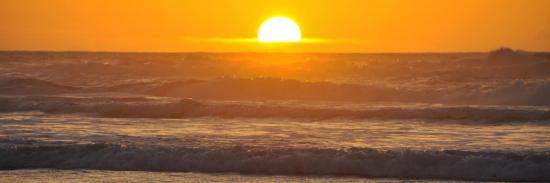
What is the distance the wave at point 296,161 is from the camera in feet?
44.2

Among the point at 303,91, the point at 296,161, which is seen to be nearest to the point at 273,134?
the point at 296,161

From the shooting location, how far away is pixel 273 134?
57.9 ft

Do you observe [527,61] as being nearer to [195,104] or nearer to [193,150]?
[195,104]

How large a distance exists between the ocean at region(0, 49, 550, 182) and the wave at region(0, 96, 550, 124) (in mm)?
30

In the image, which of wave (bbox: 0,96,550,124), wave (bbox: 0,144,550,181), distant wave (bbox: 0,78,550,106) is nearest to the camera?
wave (bbox: 0,144,550,181)

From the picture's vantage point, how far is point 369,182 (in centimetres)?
1281

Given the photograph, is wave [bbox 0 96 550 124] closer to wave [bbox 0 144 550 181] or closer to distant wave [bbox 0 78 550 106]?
distant wave [bbox 0 78 550 106]

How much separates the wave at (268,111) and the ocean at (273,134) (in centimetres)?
3

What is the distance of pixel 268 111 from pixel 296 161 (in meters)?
8.91

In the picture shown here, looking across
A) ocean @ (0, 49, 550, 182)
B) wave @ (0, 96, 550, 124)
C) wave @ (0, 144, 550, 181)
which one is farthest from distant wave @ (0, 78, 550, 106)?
wave @ (0, 144, 550, 181)

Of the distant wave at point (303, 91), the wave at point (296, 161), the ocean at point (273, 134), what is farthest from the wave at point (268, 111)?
the wave at point (296, 161)

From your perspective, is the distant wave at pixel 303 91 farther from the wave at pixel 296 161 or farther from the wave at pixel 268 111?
the wave at pixel 296 161

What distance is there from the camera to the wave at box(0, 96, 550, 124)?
70.9 feet

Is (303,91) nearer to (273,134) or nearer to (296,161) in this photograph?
(273,134)
